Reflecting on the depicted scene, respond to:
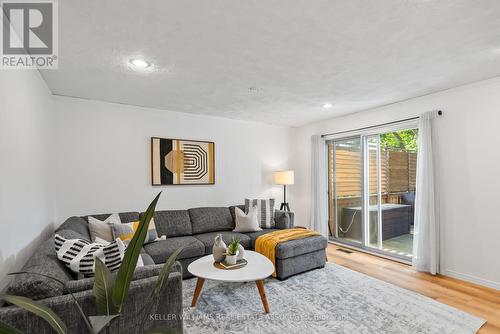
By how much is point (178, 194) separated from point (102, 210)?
1122 millimetres

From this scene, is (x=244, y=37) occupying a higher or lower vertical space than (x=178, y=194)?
higher

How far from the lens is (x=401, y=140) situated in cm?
427

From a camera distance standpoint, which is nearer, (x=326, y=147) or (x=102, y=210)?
(x=102, y=210)

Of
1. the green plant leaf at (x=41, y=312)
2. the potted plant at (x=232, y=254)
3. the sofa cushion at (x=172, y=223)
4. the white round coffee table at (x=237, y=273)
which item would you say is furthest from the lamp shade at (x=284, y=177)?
the green plant leaf at (x=41, y=312)

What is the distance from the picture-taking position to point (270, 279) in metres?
3.30

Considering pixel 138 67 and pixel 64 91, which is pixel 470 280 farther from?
pixel 64 91

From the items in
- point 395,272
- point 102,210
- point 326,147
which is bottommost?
point 395,272

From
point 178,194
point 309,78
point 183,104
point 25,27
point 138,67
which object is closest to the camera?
point 25,27

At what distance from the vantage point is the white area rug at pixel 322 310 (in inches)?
88.7

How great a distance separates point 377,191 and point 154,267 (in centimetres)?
397

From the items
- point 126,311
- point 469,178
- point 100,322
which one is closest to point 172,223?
point 126,311

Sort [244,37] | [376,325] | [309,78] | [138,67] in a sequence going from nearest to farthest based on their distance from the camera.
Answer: [244,37]
[376,325]
[138,67]
[309,78]

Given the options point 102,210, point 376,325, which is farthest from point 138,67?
point 376,325

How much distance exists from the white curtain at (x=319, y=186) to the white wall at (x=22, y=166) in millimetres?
4274
